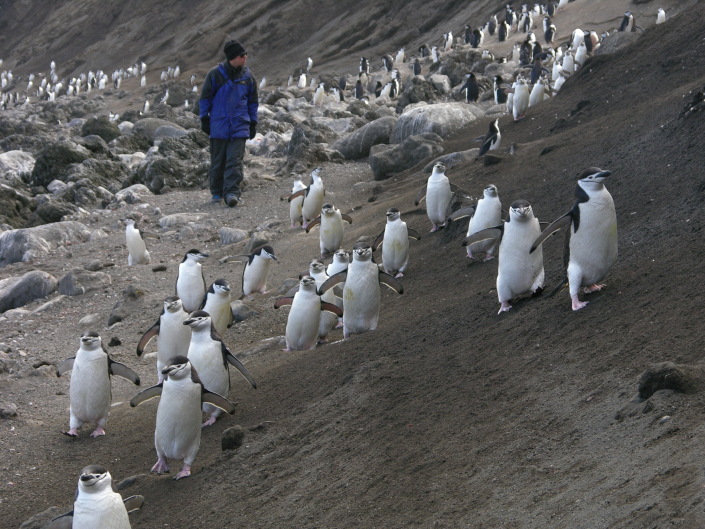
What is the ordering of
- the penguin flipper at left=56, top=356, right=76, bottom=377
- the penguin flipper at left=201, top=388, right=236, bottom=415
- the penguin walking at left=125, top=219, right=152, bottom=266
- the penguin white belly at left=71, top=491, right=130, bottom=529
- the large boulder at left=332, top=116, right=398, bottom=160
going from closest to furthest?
1. the penguin white belly at left=71, top=491, right=130, bottom=529
2. the penguin flipper at left=201, top=388, right=236, bottom=415
3. the penguin flipper at left=56, top=356, right=76, bottom=377
4. the penguin walking at left=125, top=219, right=152, bottom=266
5. the large boulder at left=332, top=116, right=398, bottom=160

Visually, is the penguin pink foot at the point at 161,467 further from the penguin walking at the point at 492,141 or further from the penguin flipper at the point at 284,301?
the penguin walking at the point at 492,141

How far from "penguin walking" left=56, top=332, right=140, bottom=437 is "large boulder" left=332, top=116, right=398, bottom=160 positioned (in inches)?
434

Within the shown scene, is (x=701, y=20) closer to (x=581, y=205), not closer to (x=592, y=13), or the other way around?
(x=581, y=205)

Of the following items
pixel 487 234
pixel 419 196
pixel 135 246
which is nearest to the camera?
pixel 487 234

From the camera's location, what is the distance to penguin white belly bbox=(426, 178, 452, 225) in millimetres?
9789

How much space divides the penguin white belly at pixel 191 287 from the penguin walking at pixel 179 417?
3.44 metres

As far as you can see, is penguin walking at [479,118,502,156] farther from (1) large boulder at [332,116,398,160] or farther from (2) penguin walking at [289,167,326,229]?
(1) large boulder at [332,116,398,160]

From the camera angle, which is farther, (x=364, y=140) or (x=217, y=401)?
(x=364, y=140)

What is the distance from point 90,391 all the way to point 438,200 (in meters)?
4.57

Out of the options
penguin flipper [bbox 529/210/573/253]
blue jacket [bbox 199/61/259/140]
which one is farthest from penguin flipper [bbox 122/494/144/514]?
blue jacket [bbox 199/61/259/140]

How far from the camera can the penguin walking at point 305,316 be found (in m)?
7.33

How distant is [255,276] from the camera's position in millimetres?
9578

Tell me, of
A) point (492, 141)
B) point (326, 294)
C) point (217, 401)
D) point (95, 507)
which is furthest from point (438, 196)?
point (95, 507)

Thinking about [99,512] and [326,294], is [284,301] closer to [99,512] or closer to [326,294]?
[326,294]
